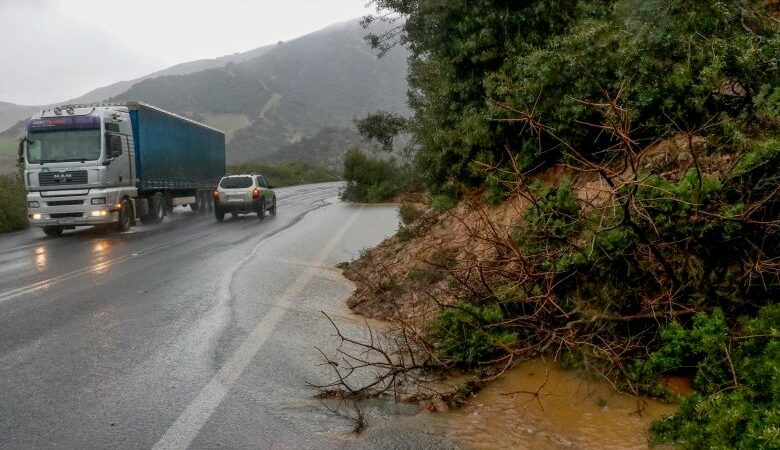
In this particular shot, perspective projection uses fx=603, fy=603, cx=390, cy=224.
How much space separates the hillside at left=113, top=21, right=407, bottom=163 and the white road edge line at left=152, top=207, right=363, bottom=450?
96.7 m

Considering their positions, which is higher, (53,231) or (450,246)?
(450,246)

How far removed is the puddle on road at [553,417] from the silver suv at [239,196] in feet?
64.6

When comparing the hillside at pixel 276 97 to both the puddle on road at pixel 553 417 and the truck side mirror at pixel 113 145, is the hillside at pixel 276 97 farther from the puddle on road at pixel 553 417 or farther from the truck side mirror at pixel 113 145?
the puddle on road at pixel 553 417

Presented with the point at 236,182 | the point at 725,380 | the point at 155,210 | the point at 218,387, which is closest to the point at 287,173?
the point at 236,182

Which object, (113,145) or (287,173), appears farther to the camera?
(287,173)

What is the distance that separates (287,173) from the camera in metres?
74.4

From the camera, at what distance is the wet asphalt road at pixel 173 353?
418 centimetres

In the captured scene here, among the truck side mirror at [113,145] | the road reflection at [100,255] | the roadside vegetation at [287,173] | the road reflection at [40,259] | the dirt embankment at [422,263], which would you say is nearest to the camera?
the dirt embankment at [422,263]

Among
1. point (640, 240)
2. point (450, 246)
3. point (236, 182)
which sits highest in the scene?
point (640, 240)

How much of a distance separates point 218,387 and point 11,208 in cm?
2019

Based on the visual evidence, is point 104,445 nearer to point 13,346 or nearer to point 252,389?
point 252,389

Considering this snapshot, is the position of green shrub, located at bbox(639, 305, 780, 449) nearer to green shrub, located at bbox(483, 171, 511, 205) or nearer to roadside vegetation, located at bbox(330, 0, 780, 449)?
roadside vegetation, located at bbox(330, 0, 780, 449)

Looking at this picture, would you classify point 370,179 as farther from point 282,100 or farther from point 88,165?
point 282,100

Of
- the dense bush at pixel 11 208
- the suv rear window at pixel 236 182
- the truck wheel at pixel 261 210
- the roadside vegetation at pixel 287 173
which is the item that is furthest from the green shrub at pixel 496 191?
the roadside vegetation at pixel 287 173
